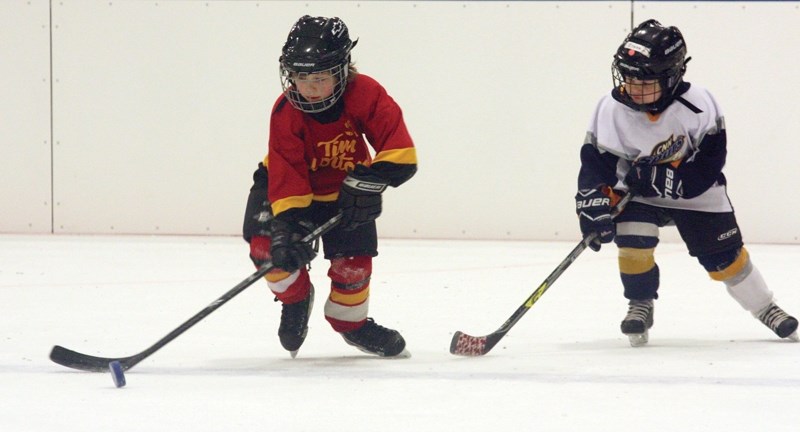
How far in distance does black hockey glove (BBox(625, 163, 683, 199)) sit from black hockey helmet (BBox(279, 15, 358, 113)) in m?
0.79

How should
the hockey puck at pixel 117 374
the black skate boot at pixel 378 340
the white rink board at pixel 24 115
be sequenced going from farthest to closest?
the white rink board at pixel 24 115
the black skate boot at pixel 378 340
the hockey puck at pixel 117 374

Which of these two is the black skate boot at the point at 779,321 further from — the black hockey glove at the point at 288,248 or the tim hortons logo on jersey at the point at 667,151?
the black hockey glove at the point at 288,248

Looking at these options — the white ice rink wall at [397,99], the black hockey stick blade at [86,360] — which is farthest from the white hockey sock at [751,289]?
the white ice rink wall at [397,99]

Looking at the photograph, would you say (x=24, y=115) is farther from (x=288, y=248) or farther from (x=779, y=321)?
(x=779, y=321)

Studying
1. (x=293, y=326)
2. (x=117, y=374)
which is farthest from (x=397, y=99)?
(x=117, y=374)

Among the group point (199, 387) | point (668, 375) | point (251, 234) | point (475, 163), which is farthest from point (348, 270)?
point (475, 163)

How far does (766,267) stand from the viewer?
14.3ft

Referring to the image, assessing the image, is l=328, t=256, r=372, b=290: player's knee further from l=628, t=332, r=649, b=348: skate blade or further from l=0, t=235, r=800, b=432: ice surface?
l=628, t=332, r=649, b=348: skate blade

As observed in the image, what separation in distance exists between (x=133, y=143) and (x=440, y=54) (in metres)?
1.48

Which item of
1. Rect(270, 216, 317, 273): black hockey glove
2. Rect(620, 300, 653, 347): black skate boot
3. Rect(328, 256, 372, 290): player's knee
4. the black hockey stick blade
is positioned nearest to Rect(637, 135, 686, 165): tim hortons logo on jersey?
Rect(620, 300, 653, 347): black skate boot

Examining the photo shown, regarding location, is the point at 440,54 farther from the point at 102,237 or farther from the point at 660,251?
the point at 102,237

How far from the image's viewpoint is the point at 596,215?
9.32 feet

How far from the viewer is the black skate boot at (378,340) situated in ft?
8.94

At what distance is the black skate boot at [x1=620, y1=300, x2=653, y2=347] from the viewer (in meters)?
2.88
